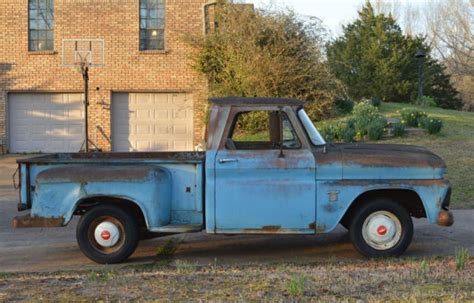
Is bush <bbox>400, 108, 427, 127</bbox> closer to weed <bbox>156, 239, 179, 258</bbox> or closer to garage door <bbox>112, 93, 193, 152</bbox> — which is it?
garage door <bbox>112, 93, 193, 152</bbox>

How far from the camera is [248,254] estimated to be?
7.69 m

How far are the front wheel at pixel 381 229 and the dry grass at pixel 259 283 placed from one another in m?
0.26

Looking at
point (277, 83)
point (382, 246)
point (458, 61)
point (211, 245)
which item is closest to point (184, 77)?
point (277, 83)

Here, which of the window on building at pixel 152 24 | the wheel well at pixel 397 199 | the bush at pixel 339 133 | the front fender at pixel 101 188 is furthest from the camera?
the window on building at pixel 152 24

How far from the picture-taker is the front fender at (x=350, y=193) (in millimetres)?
6945

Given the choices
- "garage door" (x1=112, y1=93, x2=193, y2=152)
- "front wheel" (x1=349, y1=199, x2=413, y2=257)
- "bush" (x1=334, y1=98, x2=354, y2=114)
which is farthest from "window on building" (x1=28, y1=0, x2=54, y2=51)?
"front wheel" (x1=349, y1=199, x2=413, y2=257)

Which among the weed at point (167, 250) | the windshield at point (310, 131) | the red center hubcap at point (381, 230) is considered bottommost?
the weed at point (167, 250)

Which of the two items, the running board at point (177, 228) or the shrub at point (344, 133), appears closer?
the running board at point (177, 228)

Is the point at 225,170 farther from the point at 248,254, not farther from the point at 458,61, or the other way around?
the point at 458,61

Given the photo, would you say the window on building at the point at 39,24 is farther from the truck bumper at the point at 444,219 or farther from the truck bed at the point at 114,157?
the truck bumper at the point at 444,219

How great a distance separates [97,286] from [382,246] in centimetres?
335

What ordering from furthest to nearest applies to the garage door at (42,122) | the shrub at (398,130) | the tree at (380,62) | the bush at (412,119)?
the tree at (380,62)
the garage door at (42,122)
the bush at (412,119)
the shrub at (398,130)

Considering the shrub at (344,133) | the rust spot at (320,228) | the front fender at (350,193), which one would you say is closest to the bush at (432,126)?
the shrub at (344,133)

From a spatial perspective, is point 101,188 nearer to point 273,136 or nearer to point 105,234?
point 105,234
